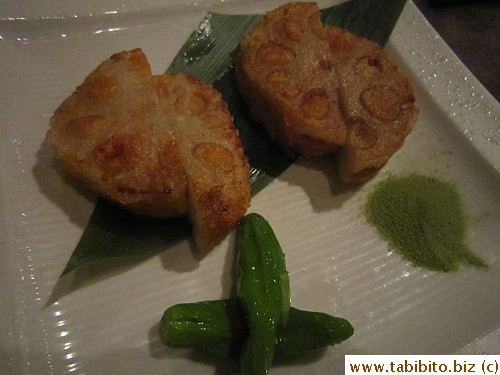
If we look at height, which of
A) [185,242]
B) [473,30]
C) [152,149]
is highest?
[473,30]

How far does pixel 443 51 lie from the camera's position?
363cm

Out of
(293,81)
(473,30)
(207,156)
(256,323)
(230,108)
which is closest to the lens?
(256,323)

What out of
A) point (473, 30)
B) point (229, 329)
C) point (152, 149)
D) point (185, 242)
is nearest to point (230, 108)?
point (152, 149)

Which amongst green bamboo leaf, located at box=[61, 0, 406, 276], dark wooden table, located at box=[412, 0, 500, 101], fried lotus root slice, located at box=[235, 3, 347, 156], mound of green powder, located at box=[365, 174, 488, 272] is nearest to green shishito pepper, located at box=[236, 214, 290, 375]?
green bamboo leaf, located at box=[61, 0, 406, 276]

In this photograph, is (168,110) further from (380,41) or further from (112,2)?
(380,41)

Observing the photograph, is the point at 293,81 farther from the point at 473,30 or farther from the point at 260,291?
the point at 473,30

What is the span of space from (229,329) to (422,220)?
62.1 inches

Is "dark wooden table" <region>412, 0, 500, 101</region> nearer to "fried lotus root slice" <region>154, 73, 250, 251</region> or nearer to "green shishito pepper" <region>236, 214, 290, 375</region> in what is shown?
"fried lotus root slice" <region>154, 73, 250, 251</region>

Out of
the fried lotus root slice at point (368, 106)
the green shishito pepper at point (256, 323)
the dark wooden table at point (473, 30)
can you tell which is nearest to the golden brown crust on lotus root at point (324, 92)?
the fried lotus root slice at point (368, 106)

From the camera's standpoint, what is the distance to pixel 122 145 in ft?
8.55

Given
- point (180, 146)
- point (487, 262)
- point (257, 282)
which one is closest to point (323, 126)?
point (180, 146)

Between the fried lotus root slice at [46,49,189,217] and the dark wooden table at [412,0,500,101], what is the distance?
12.6 feet

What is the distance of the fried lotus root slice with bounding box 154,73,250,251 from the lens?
261 centimetres

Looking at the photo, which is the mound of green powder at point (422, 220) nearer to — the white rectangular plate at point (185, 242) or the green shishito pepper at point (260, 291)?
the white rectangular plate at point (185, 242)
